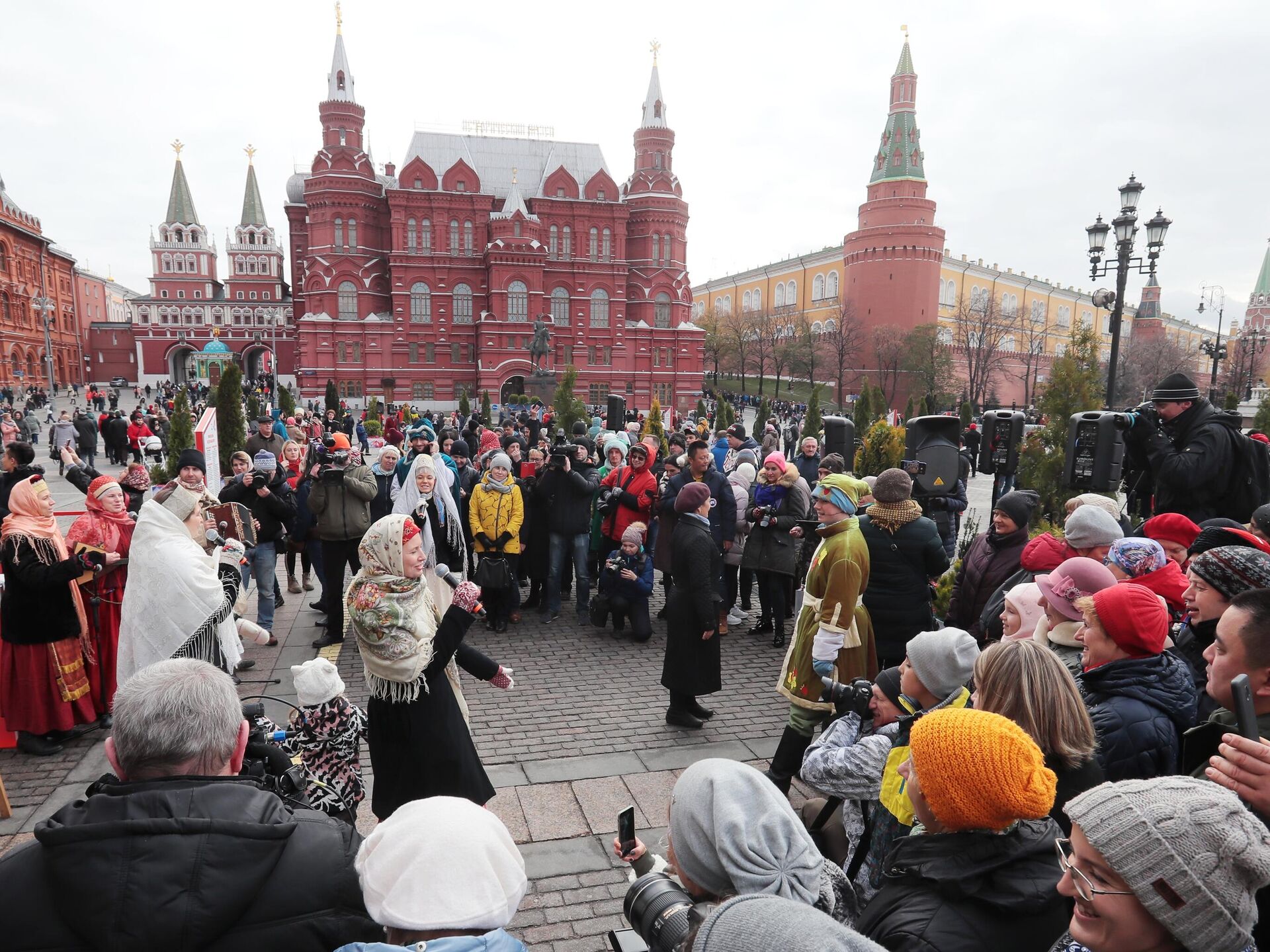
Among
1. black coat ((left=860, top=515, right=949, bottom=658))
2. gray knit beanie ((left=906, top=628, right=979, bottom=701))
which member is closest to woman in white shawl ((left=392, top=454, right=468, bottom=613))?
black coat ((left=860, top=515, right=949, bottom=658))

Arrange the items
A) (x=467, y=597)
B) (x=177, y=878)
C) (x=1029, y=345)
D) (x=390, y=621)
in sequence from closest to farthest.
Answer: (x=177, y=878), (x=390, y=621), (x=467, y=597), (x=1029, y=345)

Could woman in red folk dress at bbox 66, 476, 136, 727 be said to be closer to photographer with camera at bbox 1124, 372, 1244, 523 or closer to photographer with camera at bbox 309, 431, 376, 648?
photographer with camera at bbox 309, 431, 376, 648

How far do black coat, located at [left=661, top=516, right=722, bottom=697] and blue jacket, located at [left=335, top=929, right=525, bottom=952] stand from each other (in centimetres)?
356

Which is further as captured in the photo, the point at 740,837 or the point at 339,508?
the point at 339,508

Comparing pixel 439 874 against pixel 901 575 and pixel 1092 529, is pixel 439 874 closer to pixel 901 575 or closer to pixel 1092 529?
pixel 901 575

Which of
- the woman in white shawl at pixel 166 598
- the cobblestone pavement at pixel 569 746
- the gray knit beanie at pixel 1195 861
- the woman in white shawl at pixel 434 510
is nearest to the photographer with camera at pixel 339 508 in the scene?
the woman in white shawl at pixel 434 510

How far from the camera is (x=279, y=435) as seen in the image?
11258 millimetres

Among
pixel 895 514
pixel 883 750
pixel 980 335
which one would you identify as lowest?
pixel 883 750

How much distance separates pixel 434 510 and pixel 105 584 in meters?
2.79

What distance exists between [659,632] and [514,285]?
43832mm

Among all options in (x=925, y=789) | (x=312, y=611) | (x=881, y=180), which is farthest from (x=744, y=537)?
(x=881, y=180)

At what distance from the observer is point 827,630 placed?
4.11 metres

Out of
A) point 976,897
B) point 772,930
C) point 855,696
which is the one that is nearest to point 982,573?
point 855,696

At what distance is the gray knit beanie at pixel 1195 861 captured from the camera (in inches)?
50.2
